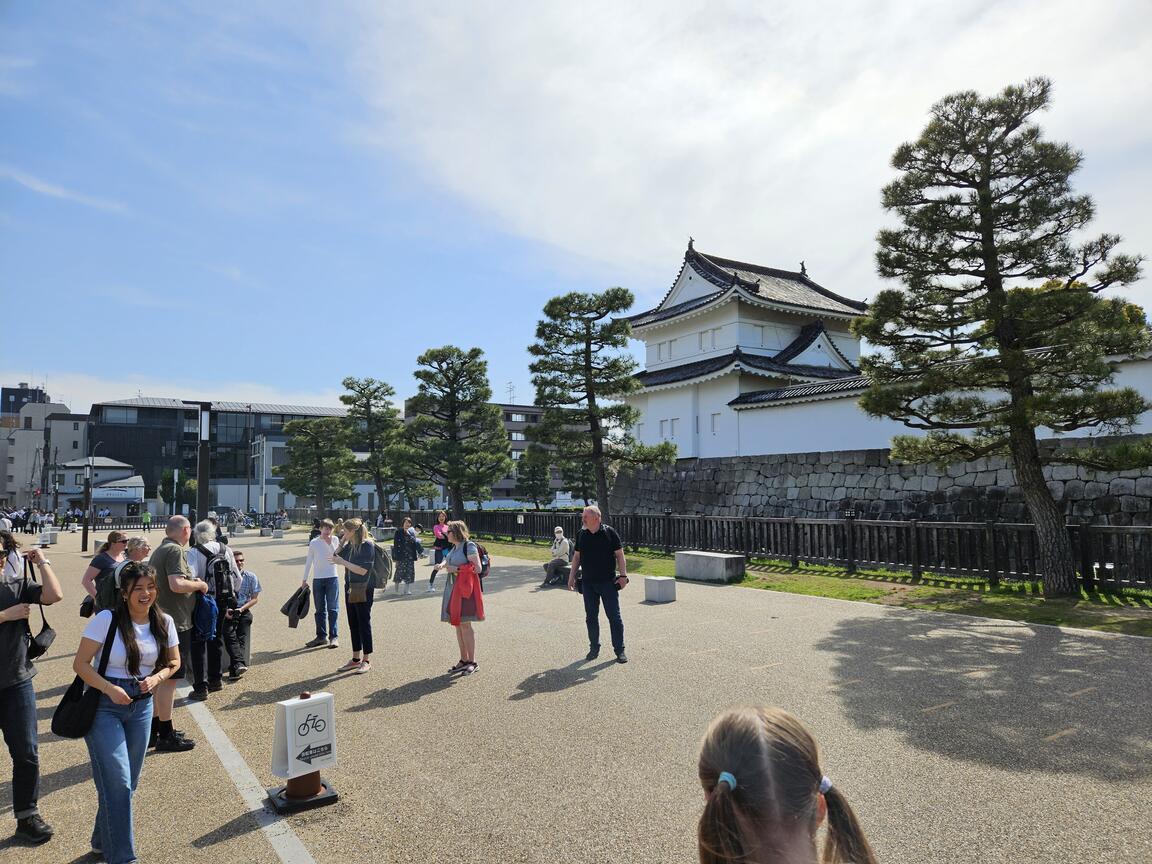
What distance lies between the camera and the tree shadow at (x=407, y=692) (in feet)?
22.0

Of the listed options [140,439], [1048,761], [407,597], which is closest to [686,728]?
[1048,761]

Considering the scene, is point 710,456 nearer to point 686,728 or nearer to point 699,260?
point 699,260

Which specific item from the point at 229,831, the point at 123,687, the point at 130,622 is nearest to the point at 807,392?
the point at 229,831

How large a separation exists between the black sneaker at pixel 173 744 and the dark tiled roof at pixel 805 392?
18.7m

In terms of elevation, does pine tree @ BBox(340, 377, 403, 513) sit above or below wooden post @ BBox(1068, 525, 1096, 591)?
above

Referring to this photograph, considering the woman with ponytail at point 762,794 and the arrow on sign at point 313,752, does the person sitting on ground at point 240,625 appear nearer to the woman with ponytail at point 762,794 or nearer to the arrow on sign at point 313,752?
the arrow on sign at point 313,752

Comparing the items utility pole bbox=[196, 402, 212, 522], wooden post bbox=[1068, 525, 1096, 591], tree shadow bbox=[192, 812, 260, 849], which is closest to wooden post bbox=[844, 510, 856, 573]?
wooden post bbox=[1068, 525, 1096, 591]

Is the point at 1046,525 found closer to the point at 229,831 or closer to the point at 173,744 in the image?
the point at 229,831

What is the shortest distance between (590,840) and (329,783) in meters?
1.96

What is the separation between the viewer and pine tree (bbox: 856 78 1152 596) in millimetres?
11352

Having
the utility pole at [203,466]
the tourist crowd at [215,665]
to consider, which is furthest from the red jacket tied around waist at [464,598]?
the utility pole at [203,466]

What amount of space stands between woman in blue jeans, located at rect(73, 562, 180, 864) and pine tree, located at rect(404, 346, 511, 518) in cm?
2652

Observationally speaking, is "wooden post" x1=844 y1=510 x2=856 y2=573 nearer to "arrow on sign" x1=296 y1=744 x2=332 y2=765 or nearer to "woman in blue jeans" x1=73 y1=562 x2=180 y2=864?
"arrow on sign" x1=296 y1=744 x2=332 y2=765

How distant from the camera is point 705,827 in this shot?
1.58m
